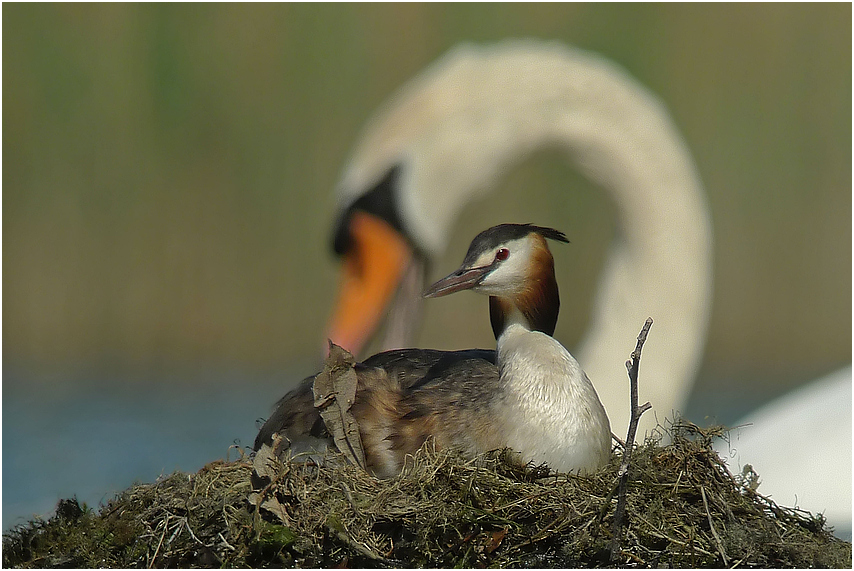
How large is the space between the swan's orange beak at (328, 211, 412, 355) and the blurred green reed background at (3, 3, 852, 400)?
8.08ft

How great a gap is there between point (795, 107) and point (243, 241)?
2.88m

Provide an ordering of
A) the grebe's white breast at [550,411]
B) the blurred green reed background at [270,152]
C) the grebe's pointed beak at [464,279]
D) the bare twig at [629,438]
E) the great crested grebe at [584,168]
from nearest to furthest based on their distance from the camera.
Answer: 1. the bare twig at [629,438]
2. the grebe's white breast at [550,411]
3. the grebe's pointed beak at [464,279]
4. the great crested grebe at [584,168]
5. the blurred green reed background at [270,152]

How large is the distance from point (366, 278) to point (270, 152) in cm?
293

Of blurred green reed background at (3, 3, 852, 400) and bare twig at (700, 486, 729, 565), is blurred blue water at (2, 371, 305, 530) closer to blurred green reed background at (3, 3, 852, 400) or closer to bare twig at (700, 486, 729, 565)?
blurred green reed background at (3, 3, 852, 400)

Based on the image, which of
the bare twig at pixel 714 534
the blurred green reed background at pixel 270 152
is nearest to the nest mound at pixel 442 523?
the bare twig at pixel 714 534

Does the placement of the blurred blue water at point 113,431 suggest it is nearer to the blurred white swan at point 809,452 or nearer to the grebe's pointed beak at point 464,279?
the blurred white swan at point 809,452

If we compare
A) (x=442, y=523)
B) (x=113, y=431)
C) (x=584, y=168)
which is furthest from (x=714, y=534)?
(x=113, y=431)

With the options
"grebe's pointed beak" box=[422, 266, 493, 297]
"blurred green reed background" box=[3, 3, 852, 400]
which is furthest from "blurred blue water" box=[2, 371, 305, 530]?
"grebe's pointed beak" box=[422, 266, 493, 297]

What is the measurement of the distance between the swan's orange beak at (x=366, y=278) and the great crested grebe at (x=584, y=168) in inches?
2.2

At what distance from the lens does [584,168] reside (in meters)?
2.87

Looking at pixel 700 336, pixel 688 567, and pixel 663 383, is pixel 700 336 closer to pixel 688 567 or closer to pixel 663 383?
pixel 663 383

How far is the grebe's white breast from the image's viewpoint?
1.52m

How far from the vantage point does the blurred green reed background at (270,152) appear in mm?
5094

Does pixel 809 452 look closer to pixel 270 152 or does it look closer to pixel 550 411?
pixel 550 411
